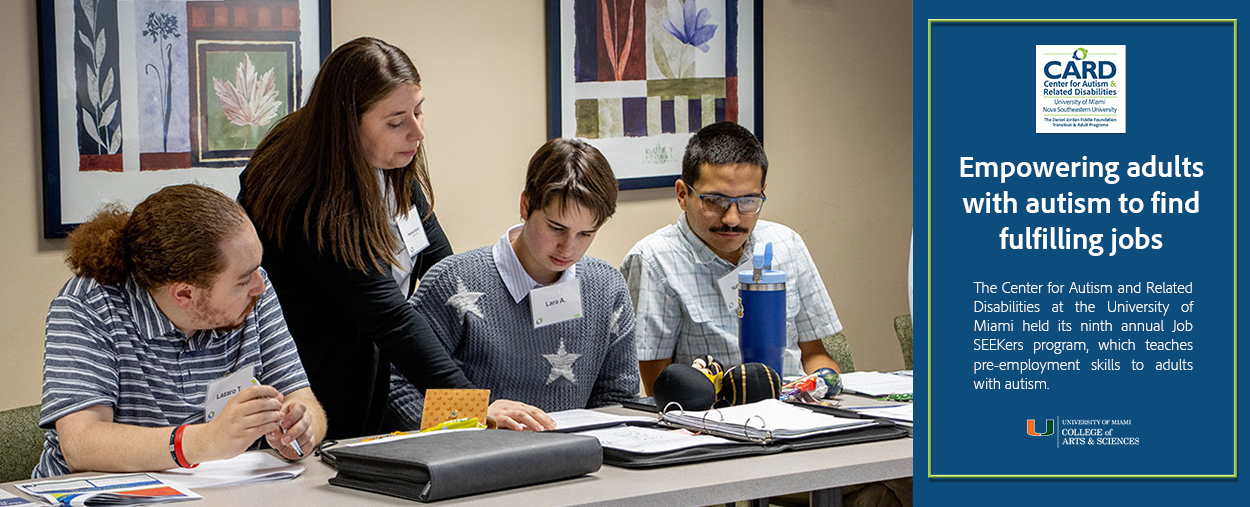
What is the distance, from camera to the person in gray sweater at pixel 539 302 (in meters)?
2.51

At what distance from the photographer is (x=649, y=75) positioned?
4.10 m

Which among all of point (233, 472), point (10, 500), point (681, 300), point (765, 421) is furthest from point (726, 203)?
point (10, 500)

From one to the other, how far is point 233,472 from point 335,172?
73 cm

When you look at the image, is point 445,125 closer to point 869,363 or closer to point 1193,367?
point 869,363

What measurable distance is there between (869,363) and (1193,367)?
3.69 m

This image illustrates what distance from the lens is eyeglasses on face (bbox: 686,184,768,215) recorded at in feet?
9.68

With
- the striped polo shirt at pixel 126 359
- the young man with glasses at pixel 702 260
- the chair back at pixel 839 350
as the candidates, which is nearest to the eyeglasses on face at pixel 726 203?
the young man with glasses at pixel 702 260

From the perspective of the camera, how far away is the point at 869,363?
484cm

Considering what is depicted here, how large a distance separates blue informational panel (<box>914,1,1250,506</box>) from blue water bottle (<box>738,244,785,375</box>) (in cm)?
141

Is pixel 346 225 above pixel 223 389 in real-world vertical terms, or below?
above

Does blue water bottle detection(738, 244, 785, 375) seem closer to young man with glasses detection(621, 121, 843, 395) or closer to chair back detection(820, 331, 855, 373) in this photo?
young man with glasses detection(621, 121, 843, 395)

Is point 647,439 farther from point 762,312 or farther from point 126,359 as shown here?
point 126,359

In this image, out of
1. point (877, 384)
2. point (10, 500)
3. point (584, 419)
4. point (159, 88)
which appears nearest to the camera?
point (10, 500)

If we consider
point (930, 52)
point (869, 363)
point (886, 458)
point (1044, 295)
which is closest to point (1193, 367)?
point (1044, 295)
